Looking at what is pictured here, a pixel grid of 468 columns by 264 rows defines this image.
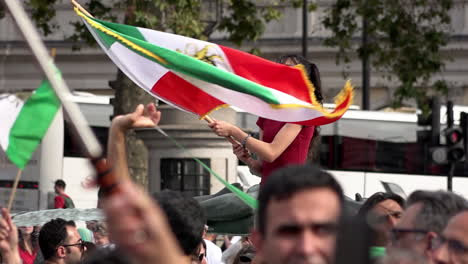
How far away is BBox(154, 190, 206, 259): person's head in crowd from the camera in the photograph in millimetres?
4020

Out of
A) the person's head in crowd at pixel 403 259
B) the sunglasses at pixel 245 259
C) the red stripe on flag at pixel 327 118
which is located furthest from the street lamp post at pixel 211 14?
the person's head in crowd at pixel 403 259

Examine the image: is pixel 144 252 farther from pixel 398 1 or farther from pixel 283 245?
pixel 398 1

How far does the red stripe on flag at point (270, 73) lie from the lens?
5.98m

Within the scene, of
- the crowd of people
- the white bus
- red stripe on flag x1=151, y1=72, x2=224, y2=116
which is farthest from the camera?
the white bus

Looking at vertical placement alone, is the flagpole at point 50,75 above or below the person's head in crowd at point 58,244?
above

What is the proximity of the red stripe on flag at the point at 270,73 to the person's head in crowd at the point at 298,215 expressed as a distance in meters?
2.98

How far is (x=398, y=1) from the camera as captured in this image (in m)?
20.4

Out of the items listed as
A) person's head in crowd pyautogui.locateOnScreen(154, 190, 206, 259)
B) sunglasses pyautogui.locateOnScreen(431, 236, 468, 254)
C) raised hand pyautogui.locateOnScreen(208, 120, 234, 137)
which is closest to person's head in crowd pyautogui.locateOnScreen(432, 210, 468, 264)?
sunglasses pyautogui.locateOnScreen(431, 236, 468, 254)

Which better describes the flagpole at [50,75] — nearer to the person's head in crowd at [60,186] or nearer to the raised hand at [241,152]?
the raised hand at [241,152]

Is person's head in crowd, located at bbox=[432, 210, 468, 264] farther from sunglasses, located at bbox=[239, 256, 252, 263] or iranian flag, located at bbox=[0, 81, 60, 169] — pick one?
sunglasses, located at bbox=[239, 256, 252, 263]

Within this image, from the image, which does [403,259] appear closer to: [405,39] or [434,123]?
[434,123]

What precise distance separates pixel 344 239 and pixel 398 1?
18391 mm

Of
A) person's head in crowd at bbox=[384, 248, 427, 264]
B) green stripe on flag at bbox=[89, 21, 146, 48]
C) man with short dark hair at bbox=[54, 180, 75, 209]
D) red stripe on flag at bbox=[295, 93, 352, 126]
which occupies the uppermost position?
green stripe on flag at bbox=[89, 21, 146, 48]

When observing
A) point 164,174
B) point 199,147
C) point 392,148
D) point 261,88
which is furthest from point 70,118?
point 392,148
